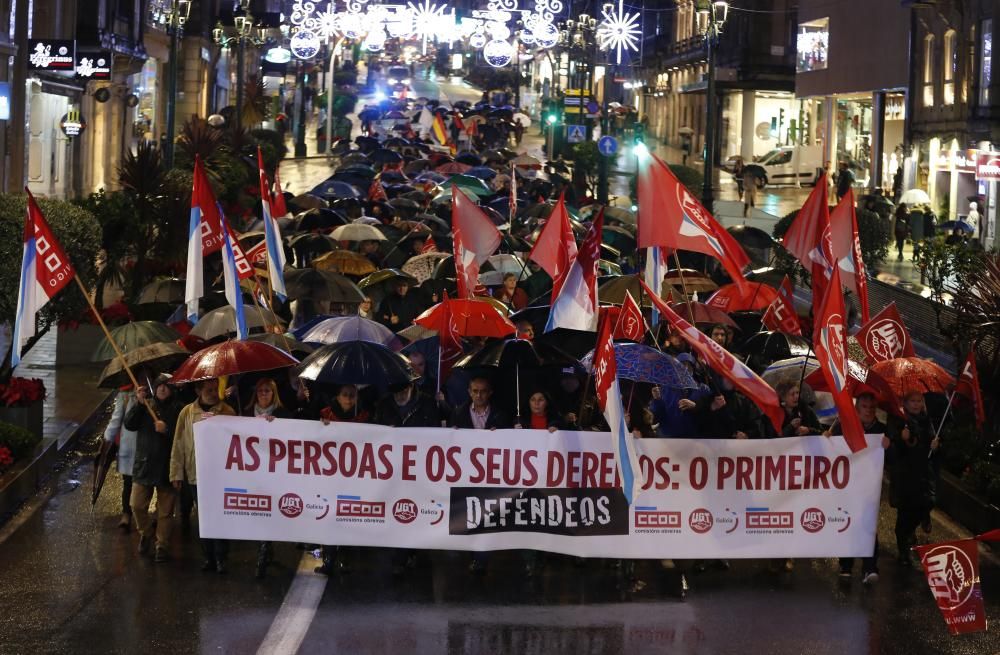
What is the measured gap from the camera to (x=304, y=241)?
2209 cm

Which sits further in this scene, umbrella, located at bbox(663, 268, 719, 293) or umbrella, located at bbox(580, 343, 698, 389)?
umbrella, located at bbox(663, 268, 719, 293)

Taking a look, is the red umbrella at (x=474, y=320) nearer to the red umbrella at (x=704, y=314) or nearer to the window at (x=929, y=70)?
the red umbrella at (x=704, y=314)

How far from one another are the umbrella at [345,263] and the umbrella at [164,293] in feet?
7.32

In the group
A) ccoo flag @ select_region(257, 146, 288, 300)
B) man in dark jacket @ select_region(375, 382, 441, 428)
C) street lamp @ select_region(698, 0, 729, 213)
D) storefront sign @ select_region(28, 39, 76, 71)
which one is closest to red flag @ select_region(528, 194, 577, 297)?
ccoo flag @ select_region(257, 146, 288, 300)

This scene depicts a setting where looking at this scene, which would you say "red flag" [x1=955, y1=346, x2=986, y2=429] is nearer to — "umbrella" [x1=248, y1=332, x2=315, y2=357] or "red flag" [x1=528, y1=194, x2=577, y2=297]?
"red flag" [x1=528, y1=194, x2=577, y2=297]

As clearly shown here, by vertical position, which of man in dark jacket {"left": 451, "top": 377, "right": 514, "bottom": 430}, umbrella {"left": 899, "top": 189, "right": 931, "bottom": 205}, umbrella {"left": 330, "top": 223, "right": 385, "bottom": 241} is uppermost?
umbrella {"left": 899, "top": 189, "right": 931, "bottom": 205}

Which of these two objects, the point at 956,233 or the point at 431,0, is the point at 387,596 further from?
the point at 431,0

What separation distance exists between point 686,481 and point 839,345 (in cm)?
145

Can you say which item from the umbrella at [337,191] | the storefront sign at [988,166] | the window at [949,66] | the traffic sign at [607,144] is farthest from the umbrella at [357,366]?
the window at [949,66]

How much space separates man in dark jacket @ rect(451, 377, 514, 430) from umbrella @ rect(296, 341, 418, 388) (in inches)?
20.0

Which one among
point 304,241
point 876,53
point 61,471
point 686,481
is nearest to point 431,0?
point 876,53

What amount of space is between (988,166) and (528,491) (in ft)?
90.8

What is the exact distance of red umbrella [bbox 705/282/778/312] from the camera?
1672cm

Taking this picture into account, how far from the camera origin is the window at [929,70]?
143 ft
